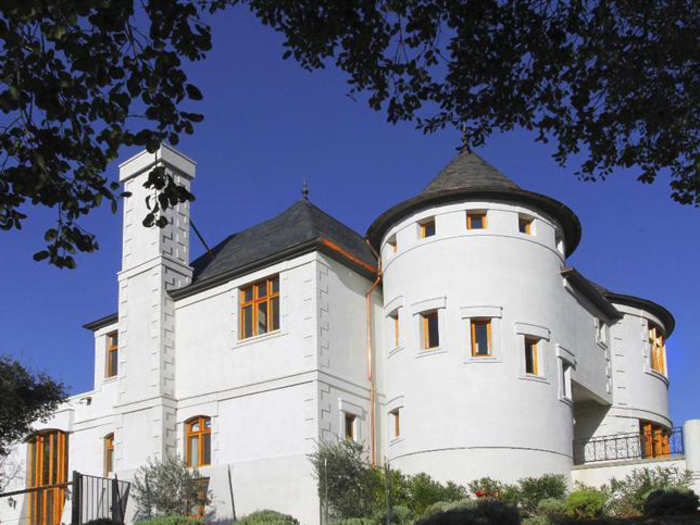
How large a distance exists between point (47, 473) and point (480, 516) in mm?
21166

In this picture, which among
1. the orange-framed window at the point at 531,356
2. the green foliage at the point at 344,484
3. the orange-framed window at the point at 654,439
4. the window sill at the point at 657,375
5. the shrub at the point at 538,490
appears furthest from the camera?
the window sill at the point at 657,375

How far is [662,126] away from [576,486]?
15.8m

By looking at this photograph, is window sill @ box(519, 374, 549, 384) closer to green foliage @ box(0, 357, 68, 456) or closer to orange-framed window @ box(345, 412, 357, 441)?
orange-framed window @ box(345, 412, 357, 441)

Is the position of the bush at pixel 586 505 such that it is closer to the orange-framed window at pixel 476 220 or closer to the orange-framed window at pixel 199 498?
the orange-framed window at pixel 476 220

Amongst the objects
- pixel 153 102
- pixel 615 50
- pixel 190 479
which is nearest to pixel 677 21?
pixel 615 50

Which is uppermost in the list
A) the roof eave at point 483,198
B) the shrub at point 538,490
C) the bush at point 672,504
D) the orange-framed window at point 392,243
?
the roof eave at point 483,198

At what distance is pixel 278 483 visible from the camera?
85.9ft

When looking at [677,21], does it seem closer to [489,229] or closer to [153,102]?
[153,102]

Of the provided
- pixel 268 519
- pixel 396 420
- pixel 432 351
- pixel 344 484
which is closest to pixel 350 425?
pixel 396 420

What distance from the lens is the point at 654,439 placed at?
1284 inches

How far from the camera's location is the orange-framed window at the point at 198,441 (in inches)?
1130

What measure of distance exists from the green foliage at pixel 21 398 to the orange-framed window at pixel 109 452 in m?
3.65

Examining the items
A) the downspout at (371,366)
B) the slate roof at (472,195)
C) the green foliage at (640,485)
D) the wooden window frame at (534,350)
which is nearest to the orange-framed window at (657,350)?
the slate roof at (472,195)

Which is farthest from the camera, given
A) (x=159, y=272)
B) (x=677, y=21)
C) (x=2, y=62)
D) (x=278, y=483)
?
(x=159, y=272)
